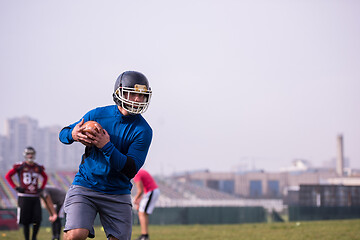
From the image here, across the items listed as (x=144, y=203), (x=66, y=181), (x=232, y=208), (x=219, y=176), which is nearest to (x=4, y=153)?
(x=219, y=176)

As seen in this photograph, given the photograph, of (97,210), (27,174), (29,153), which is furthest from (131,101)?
(27,174)

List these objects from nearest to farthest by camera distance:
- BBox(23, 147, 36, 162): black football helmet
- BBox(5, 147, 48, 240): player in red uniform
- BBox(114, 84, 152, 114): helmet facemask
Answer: BBox(114, 84, 152, 114): helmet facemask
BBox(23, 147, 36, 162): black football helmet
BBox(5, 147, 48, 240): player in red uniform

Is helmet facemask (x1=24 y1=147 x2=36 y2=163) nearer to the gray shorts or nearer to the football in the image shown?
the gray shorts

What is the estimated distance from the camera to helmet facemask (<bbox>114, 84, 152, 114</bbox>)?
5871 mm

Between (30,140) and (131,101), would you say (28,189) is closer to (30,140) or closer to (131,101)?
(131,101)

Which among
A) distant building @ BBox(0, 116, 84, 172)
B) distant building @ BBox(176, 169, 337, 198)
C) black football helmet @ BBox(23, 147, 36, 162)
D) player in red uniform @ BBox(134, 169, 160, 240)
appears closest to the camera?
black football helmet @ BBox(23, 147, 36, 162)

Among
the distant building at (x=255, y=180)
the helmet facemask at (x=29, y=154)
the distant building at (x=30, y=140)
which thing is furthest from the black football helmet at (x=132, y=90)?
the distant building at (x=30, y=140)

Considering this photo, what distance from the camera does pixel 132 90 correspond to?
19.3 ft

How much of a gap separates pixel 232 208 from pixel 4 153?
153142 mm

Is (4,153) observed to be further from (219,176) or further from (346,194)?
(346,194)

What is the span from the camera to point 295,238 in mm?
14289

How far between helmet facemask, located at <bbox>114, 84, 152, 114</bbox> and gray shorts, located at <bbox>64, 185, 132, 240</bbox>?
1.00 meters

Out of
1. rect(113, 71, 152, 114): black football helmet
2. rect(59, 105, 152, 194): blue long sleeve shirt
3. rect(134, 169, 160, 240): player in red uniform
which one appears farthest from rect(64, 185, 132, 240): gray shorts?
rect(134, 169, 160, 240): player in red uniform

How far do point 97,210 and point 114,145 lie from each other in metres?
0.77
